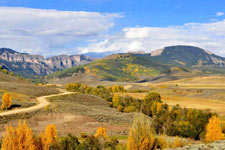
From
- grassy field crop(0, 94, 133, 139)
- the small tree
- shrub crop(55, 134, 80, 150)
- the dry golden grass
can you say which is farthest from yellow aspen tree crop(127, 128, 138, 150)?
the dry golden grass

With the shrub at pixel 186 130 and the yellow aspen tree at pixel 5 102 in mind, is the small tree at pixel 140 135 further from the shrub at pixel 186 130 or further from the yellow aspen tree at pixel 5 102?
the yellow aspen tree at pixel 5 102

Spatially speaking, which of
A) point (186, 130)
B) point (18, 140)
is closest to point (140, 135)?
point (18, 140)

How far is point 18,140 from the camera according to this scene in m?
23.5

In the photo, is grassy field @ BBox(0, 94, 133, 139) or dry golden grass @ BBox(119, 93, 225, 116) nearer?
grassy field @ BBox(0, 94, 133, 139)

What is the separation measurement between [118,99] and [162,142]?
95338mm

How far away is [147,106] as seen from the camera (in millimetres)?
98500

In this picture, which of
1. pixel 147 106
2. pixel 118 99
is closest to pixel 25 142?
pixel 147 106

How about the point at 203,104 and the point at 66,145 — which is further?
the point at 203,104

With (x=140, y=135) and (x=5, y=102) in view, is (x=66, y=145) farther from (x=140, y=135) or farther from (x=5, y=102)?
(x=5, y=102)

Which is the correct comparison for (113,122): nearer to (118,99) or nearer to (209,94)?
(118,99)

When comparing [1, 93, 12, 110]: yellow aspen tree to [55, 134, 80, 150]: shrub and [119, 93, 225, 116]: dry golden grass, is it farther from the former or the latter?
[119, 93, 225, 116]: dry golden grass

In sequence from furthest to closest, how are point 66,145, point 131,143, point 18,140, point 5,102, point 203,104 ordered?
point 203,104, point 5,102, point 66,145, point 18,140, point 131,143

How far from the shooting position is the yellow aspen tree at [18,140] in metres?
23.2

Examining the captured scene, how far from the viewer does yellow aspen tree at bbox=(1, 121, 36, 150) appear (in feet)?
76.1
